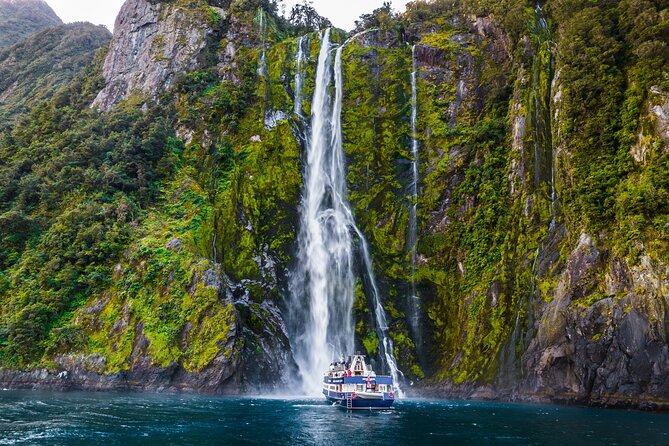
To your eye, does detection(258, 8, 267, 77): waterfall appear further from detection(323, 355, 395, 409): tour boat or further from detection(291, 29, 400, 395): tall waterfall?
detection(323, 355, 395, 409): tour boat

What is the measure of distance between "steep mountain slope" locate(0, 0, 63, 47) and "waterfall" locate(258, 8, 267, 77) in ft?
285

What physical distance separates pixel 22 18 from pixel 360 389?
145 meters

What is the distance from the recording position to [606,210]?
105 feet

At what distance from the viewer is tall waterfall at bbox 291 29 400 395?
39656 millimetres

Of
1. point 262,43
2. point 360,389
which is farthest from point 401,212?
point 262,43

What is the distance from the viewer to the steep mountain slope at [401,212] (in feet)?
104

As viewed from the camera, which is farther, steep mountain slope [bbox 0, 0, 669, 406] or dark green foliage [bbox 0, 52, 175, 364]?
dark green foliage [bbox 0, 52, 175, 364]

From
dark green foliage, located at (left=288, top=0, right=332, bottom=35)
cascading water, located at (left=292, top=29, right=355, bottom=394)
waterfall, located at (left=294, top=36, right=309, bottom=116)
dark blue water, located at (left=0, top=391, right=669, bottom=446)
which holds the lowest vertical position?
dark blue water, located at (left=0, top=391, right=669, bottom=446)

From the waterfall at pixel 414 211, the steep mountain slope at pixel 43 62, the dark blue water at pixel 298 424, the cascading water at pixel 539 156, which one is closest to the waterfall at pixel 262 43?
the waterfall at pixel 414 211

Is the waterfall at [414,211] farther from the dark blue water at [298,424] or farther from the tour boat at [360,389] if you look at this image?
the dark blue water at [298,424]

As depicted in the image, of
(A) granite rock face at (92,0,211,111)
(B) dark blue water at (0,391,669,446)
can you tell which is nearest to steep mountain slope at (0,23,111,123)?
(A) granite rock face at (92,0,211,111)

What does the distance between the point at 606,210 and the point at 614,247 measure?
2572 millimetres

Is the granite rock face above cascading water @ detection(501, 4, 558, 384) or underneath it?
above

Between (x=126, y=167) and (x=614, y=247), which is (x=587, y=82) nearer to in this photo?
(x=614, y=247)
